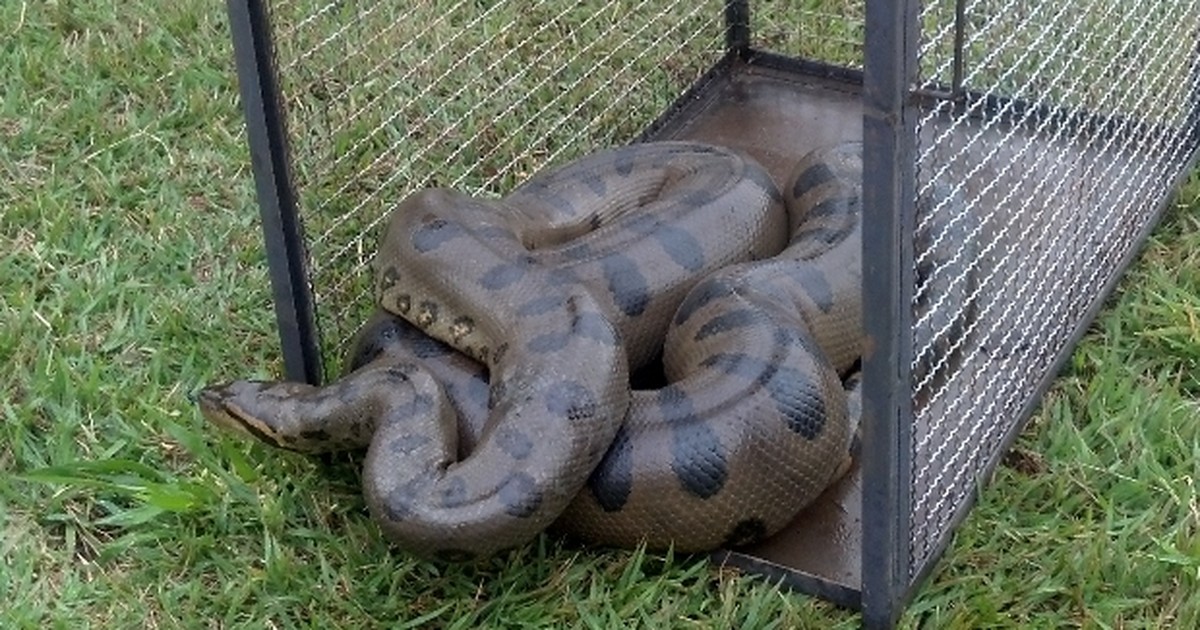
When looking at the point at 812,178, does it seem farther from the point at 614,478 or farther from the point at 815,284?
the point at 614,478

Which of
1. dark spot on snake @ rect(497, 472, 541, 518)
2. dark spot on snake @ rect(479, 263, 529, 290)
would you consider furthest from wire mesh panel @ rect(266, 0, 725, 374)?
dark spot on snake @ rect(497, 472, 541, 518)

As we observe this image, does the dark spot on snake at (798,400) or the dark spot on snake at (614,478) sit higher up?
the dark spot on snake at (798,400)

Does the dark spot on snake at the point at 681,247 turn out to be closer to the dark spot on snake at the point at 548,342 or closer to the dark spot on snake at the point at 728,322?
the dark spot on snake at the point at 728,322

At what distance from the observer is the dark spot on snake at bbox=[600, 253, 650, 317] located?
379 cm

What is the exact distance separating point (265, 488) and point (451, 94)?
1.75m

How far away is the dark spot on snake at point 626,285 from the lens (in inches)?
149

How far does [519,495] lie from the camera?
3.22 metres

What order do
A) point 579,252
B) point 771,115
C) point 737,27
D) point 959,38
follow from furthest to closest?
point 737,27 < point 771,115 < point 579,252 < point 959,38

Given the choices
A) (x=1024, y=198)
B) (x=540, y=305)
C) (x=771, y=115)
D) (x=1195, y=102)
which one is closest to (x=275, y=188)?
(x=540, y=305)

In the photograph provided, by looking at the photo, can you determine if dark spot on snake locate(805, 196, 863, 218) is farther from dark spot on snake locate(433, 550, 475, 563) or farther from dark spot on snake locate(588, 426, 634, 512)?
dark spot on snake locate(433, 550, 475, 563)

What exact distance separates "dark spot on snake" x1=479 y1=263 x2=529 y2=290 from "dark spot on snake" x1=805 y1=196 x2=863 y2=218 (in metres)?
0.84

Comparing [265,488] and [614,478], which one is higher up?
[614,478]

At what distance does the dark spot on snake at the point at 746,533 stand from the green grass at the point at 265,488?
0.25 feet

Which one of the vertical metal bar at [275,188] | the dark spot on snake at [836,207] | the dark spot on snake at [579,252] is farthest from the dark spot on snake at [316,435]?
the dark spot on snake at [836,207]
